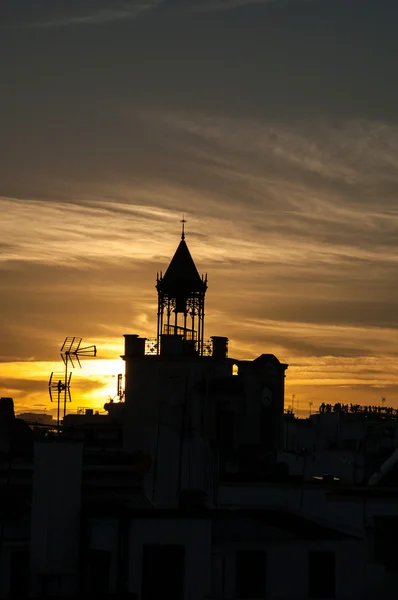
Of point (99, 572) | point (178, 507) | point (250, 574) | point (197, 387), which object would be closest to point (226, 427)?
point (197, 387)

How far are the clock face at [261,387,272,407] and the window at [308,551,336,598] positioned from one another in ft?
155

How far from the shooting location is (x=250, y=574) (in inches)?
1666

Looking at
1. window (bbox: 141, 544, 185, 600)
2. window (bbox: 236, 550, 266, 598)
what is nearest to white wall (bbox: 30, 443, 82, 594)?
window (bbox: 141, 544, 185, 600)

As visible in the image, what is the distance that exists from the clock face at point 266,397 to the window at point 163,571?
163 ft

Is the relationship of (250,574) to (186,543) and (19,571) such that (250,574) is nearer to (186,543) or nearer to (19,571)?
(186,543)

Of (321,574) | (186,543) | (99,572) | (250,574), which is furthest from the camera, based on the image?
(321,574)

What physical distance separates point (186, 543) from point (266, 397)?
50.1 metres

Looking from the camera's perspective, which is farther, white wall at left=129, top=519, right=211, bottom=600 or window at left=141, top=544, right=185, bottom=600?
window at left=141, top=544, right=185, bottom=600

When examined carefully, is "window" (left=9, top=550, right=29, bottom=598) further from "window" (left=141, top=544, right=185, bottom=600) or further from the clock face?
the clock face

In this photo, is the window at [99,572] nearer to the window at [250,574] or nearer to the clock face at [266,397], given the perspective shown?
the window at [250,574]

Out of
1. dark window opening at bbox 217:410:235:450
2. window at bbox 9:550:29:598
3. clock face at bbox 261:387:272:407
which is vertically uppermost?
clock face at bbox 261:387:272:407

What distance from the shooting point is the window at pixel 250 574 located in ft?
Result: 138

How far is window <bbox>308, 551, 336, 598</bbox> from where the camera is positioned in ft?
141

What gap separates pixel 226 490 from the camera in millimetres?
59969
